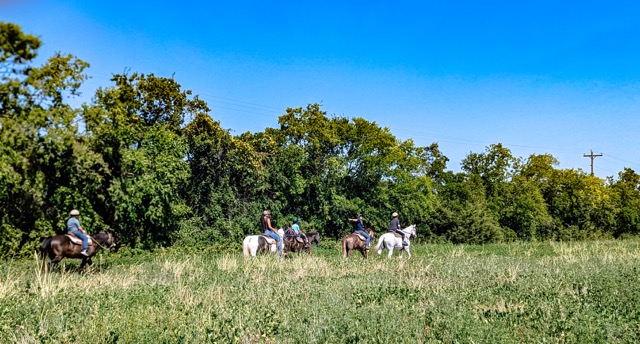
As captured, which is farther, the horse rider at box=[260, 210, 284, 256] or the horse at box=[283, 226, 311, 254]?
the horse at box=[283, 226, 311, 254]

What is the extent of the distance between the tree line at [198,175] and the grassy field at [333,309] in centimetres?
783

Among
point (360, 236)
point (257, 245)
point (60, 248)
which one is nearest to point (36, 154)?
point (60, 248)

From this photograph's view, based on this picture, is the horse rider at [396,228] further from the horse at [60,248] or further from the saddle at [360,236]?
the horse at [60,248]

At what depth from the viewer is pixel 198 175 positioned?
30.9 m

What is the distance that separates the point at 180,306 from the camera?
8.78 m

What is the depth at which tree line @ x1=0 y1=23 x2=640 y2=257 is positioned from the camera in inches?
767

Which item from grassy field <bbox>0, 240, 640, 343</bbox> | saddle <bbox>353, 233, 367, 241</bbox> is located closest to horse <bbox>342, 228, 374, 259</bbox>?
saddle <bbox>353, 233, 367, 241</bbox>

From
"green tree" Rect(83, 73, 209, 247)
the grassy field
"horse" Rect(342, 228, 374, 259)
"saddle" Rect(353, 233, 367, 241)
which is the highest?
"green tree" Rect(83, 73, 209, 247)

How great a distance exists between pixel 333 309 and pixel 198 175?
77.9ft

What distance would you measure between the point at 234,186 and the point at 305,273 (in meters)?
18.5

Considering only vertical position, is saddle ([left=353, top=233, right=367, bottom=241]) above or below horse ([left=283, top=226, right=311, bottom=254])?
above

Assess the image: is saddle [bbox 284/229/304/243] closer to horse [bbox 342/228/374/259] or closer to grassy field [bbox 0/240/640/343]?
horse [bbox 342/228/374/259]

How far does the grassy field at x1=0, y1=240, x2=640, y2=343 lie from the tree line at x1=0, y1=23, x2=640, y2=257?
25.7ft

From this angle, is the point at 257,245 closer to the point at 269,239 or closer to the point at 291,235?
the point at 269,239
